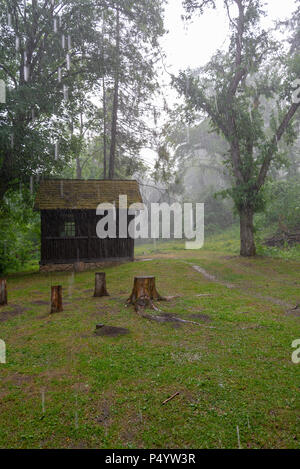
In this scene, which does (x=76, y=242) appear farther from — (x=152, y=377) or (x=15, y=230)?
(x=152, y=377)

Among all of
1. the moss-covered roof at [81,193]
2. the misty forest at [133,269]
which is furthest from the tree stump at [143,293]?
the moss-covered roof at [81,193]

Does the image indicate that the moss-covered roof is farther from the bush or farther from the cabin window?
the bush

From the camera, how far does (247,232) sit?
17.7 meters

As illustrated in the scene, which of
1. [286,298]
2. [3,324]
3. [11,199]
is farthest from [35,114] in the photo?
[286,298]

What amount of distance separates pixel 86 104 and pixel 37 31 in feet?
14.3

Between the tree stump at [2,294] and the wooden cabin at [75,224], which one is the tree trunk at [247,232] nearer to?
the wooden cabin at [75,224]

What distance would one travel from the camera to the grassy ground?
3.56m

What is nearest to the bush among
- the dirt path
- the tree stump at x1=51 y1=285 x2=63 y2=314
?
the dirt path

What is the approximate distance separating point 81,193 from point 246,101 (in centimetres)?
1125

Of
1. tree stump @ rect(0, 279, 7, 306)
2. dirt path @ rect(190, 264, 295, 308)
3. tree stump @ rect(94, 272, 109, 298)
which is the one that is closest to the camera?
dirt path @ rect(190, 264, 295, 308)

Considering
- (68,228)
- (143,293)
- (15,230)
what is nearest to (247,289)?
(143,293)

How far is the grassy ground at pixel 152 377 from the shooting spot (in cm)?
356

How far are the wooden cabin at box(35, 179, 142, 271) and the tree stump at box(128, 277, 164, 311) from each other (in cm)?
944

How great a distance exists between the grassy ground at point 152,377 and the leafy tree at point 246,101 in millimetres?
9153
